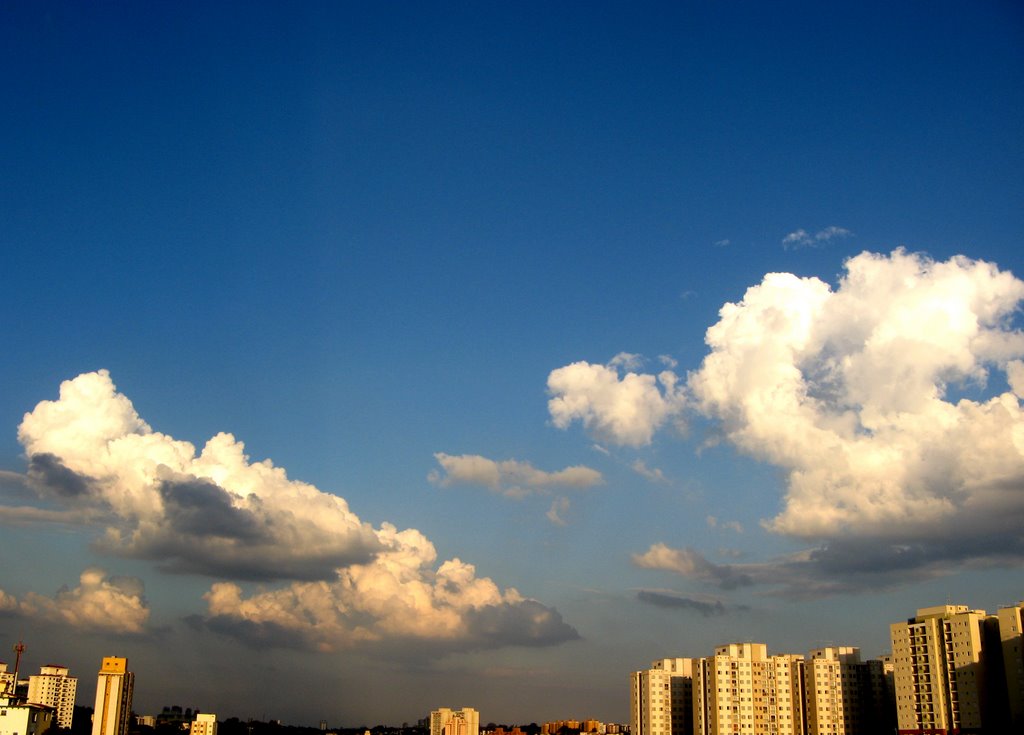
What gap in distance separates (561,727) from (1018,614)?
90.6 m

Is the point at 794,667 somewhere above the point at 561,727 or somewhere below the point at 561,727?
above

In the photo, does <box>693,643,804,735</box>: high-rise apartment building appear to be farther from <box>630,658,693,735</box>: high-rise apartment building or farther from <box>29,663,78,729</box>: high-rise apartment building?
<box>29,663,78,729</box>: high-rise apartment building

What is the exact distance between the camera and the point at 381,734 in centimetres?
16150

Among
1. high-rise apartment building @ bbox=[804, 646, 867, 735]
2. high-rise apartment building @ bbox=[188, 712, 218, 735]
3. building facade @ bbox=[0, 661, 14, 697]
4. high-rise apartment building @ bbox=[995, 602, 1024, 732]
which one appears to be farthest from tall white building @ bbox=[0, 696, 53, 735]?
high-rise apartment building @ bbox=[995, 602, 1024, 732]

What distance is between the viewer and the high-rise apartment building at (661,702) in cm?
7225

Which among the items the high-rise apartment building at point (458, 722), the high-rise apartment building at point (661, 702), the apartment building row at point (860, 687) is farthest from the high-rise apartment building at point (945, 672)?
the high-rise apartment building at point (458, 722)

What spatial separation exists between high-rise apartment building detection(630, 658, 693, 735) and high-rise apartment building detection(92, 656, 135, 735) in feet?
130

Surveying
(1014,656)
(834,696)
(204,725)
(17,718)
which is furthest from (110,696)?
(1014,656)

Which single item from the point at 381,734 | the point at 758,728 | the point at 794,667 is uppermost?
the point at 794,667

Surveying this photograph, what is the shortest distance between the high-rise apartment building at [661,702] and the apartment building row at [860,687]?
79mm

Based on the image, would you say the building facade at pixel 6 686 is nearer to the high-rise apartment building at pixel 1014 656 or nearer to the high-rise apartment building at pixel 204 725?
the high-rise apartment building at pixel 204 725

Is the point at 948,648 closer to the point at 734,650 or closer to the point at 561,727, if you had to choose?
the point at 734,650

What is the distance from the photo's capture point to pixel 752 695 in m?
66.2

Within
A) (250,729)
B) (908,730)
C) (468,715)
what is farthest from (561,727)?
(908,730)
